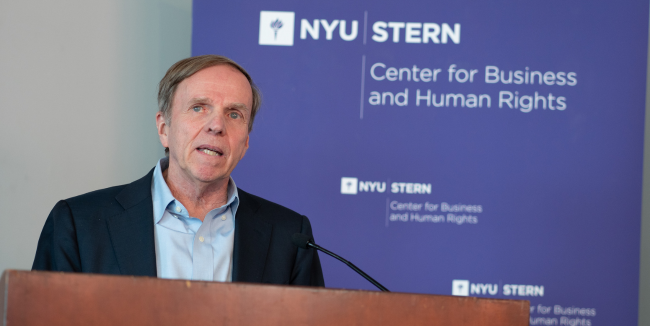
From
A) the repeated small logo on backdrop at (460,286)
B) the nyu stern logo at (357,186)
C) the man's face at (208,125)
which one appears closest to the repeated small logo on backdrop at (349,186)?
the nyu stern logo at (357,186)

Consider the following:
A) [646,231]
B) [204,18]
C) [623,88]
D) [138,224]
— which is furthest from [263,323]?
[646,231]

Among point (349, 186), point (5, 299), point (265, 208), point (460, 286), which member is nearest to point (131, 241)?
point (265, 208)

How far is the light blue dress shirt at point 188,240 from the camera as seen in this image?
1657 mm

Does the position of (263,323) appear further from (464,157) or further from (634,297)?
(634,297)

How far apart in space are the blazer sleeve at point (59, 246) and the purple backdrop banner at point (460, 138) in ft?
4.25

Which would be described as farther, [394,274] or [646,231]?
[646,231]

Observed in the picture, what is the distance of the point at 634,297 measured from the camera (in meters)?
2.79

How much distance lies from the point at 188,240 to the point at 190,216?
0.28 ft

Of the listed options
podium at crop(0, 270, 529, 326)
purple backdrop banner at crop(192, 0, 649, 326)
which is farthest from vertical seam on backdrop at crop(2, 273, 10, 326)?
purple backdrop banner at crop(192, 0, 649, 326)

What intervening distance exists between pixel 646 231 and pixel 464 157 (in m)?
1.30

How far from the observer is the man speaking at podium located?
1617 millimetres

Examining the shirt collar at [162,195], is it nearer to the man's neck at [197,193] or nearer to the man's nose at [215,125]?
the man's neck at [197,193]

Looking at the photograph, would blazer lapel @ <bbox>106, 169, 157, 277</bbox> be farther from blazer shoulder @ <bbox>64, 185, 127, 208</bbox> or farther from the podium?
the podium

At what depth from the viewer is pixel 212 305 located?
2.89 feet
